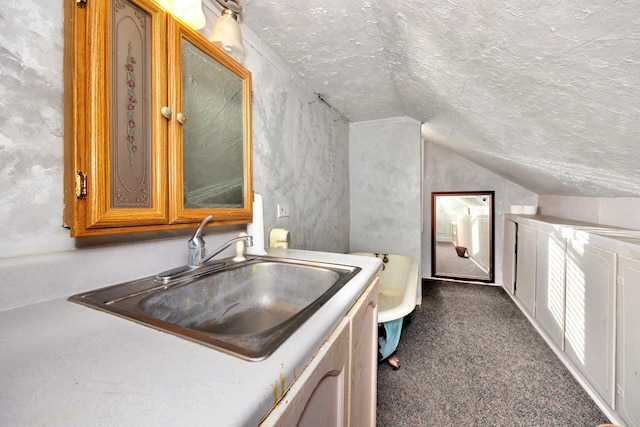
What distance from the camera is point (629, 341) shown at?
114 centimetres

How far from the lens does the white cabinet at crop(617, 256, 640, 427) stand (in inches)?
43.5

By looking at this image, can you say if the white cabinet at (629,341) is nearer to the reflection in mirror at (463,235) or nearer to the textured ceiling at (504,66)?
the textured ceiling at (504,66)

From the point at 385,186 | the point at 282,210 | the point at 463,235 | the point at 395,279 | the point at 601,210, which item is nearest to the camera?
the point at 282,210

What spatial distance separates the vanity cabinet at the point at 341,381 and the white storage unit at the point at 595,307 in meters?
1.24

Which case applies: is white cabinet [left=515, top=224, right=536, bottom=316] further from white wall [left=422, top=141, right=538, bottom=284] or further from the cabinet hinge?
the cabinet hinge

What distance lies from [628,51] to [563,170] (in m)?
1.42

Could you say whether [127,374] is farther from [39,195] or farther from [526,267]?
[526,267]

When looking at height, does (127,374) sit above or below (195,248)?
below

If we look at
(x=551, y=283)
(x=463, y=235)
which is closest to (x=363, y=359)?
(x=551, y=283)

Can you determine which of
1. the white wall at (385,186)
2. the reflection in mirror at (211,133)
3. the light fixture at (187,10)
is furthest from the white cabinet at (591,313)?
the light fixture at (187,10)

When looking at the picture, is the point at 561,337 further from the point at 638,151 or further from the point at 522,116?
the point at 522,116

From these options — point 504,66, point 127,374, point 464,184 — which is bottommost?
point 127,374

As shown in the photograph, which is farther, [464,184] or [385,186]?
Result: [464,184]

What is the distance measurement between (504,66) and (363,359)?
1.33 metres
